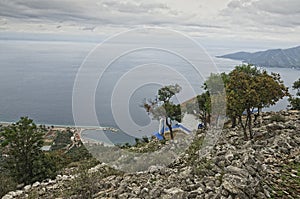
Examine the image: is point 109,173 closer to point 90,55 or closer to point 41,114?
point 90,55

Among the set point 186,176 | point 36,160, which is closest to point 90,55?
point 186,176

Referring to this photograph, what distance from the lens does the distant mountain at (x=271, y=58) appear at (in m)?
50.9

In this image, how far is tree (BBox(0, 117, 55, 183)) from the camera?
47.6 ft

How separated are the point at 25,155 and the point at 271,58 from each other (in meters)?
55.7

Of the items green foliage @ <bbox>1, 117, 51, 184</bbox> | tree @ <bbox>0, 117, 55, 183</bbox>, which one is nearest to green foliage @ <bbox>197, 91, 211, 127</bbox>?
tree @ <bbox>0, 117, 55, 183</bbox>

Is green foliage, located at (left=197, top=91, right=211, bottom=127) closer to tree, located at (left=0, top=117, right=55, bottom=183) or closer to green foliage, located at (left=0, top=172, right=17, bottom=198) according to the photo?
tree, located at (left=0, top=117, right=55, bottom=183)

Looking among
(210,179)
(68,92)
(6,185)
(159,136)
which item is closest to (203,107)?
(159,136)

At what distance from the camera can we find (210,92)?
59.5 feet

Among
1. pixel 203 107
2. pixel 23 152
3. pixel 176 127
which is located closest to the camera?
pixel 23 152

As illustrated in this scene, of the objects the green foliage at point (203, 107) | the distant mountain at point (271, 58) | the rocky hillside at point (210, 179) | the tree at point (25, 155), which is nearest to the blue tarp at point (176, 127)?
the green foliage at point (203, 107)

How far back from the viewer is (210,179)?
8.06 metres

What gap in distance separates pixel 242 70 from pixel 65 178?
10.2 meters

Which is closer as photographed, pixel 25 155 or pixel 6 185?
pixel 6 185

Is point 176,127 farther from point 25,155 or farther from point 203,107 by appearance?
point 25,155
